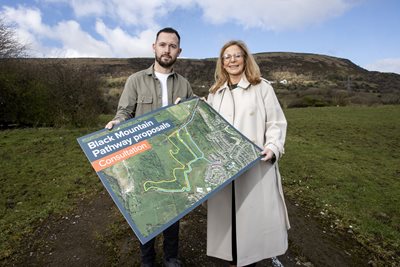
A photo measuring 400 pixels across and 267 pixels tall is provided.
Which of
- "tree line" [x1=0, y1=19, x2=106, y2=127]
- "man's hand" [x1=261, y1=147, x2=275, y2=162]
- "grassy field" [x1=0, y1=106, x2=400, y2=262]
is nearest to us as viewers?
"man's hand" [x1=261, y1=147, x2=275, y2=162]

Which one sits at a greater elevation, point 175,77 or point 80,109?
point 175,77

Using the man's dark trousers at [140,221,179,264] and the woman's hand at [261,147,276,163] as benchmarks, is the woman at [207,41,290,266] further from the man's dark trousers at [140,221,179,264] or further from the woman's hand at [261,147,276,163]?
the man's dark trousers at [140,221,179,264]

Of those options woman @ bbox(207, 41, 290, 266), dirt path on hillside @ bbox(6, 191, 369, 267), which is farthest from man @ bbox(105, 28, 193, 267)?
dirt path on hillside @ bbox(6, 191, 369, 267)

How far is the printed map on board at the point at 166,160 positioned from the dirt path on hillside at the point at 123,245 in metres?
1.97

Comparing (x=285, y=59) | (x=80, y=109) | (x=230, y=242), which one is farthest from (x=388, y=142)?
(x=285, y=59)

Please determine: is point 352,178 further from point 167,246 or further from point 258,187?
point 167,246

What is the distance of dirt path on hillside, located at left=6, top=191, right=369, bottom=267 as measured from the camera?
4.07 meters

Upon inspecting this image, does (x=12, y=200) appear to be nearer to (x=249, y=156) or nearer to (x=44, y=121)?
(x=249, y=156)

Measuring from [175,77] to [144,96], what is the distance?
0.42m

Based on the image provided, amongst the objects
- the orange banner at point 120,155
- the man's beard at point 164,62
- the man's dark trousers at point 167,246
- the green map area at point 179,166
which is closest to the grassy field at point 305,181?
the man's dark trousers at point 167,246

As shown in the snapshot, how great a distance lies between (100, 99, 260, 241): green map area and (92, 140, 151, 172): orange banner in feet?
0.12

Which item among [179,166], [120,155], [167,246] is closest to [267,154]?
[179,166]

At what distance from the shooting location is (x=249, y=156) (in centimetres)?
273

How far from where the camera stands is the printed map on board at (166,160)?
2162mm
